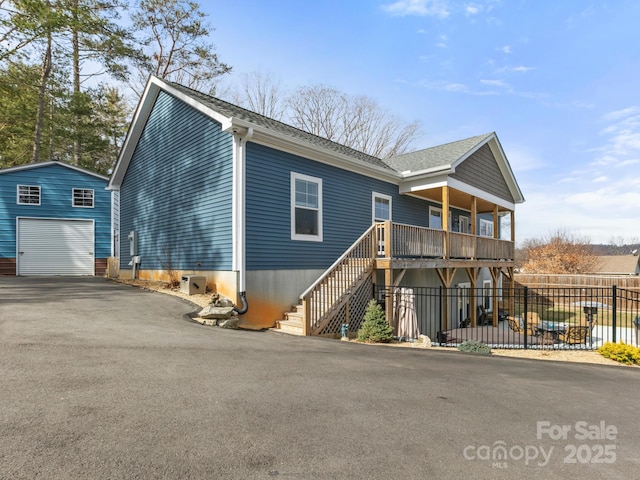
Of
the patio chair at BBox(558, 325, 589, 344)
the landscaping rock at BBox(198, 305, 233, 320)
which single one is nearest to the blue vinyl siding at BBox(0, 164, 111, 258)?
the landscaping rock at BBox(198, 305, 233, 320)

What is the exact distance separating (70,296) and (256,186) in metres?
5.42

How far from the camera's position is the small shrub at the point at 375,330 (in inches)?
313

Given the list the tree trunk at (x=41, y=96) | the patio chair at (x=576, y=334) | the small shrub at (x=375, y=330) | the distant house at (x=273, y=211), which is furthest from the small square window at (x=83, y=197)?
the patio chair at (x=576, y=334)

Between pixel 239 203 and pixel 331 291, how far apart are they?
10.2 feet

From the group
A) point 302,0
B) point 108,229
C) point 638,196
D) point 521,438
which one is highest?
point 302,0

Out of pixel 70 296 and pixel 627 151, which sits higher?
pixel 627 151

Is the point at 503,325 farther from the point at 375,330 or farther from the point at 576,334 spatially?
the point at 375,330

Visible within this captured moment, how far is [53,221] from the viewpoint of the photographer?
52.2ft

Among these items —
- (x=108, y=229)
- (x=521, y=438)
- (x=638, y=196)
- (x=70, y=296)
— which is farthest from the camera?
(x=638, y=196)

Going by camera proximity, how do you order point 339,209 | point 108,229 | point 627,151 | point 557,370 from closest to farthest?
point 557,370
point 339,209
point 108,229
point 627,151

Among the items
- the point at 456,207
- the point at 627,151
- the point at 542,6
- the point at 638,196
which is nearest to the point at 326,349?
the point at 542,6

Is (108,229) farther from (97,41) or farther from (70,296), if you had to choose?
(97,41)

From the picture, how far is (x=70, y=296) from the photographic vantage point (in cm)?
870

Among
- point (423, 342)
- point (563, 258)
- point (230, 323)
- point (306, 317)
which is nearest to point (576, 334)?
point (423, 342)
